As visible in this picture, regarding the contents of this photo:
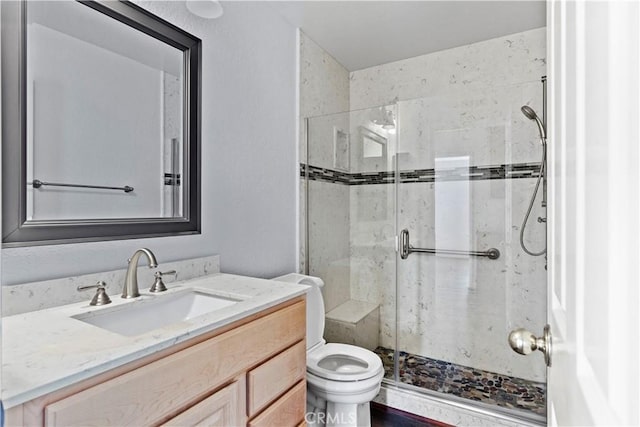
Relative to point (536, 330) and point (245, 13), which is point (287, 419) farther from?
point (245, 13)

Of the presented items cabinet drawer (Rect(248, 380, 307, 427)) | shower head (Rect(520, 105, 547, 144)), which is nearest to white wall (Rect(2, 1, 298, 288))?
cabinet drawer (Rect(248, 380, 307, 427))

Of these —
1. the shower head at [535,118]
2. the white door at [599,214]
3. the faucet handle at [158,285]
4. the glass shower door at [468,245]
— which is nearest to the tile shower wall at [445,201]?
the glass shower door at [468,245]

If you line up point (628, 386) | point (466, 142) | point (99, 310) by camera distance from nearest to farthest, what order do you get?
point (628, 386) → point (99, 310) → point (466, 142)

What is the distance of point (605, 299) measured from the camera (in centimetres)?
34

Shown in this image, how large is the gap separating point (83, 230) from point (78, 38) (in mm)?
649

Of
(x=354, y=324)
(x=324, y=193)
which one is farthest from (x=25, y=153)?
(x=354, y=324)

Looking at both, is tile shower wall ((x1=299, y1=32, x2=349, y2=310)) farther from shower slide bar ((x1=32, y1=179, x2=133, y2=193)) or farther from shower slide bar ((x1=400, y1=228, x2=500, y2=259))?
shower slide bar ((x1=32, y1=179, x2=133, y2=193))

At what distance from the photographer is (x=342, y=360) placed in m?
1.98

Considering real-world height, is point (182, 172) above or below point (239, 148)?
below

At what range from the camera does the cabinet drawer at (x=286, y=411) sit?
44.8 inches

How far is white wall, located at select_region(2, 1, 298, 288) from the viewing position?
4.81ft

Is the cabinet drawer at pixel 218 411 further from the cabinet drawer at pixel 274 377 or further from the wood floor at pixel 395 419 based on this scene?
the wood floor at pixel 395 419

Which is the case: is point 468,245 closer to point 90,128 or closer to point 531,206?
point 531,206

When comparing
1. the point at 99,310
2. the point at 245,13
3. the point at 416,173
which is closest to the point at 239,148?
the point at 245,13
